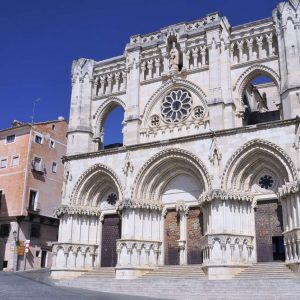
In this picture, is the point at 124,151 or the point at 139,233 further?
the point at 124,151

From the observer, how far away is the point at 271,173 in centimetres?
2139

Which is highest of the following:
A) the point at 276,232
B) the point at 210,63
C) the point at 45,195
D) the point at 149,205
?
the point at 210,63

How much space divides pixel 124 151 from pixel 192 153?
4.07m

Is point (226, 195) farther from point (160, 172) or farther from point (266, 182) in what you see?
point (160, 172)

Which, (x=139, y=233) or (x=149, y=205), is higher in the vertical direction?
(x=149, y=205)

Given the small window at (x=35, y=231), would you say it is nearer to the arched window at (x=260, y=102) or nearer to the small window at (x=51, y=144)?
the small window at (x=51, y=144)

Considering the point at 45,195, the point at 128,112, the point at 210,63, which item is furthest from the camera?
the point at 45,195

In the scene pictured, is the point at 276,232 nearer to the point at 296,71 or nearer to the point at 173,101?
the point at 296,71

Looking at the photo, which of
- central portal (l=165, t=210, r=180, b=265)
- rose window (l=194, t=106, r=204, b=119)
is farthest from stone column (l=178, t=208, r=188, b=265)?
rose window (l=194, t=106, r=204, b=119)

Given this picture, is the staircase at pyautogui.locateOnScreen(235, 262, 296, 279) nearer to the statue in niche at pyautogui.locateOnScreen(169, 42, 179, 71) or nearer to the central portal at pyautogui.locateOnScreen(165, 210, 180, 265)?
the central portal at pyautogui.locateOnScreen(165, 210, 180, 265)

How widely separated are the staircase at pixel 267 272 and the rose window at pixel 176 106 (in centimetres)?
912

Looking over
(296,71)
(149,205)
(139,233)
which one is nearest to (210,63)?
(296,71)

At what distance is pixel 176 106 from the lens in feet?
83.2

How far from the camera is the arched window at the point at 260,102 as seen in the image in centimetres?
2600
